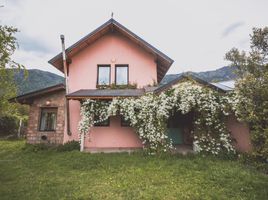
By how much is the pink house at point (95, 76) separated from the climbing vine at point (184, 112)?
89.5 inches

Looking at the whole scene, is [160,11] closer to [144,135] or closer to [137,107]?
[137,107]

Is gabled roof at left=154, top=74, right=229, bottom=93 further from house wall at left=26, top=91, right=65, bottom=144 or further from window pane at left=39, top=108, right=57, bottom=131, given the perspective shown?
window pane at left=39, top=108, right=57, bottom=131

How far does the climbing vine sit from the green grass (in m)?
0.79

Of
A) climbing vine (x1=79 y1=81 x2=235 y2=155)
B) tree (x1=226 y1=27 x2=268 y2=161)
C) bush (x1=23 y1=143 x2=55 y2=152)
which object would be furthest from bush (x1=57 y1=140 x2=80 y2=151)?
tree (x1=226 y1=27 x2=268 y2=161)

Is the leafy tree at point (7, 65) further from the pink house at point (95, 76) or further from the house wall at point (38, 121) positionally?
the house wall at point (38, 121)

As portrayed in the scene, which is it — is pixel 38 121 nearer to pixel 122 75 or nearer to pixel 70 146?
pixel 70 146

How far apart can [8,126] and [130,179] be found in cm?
1908

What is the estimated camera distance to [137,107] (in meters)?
9.06

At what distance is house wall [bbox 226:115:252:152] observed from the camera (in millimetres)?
9500

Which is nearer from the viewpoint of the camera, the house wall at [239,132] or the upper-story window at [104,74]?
the house wall at [239,132]

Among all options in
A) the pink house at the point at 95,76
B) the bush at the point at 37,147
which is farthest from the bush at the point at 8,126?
the bush at the point at 37,147

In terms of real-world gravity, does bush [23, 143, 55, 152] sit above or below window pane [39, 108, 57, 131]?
below

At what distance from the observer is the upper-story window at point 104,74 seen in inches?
480

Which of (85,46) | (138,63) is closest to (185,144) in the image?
(138,63)
